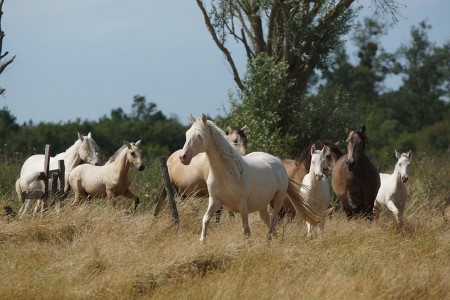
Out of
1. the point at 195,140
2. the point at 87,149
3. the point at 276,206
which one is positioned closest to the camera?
the point at 195,140

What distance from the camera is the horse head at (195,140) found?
1155 centimetres

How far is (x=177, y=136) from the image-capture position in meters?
63.8

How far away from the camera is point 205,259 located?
10.3 metres

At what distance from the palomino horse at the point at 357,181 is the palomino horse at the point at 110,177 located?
11.0 feet

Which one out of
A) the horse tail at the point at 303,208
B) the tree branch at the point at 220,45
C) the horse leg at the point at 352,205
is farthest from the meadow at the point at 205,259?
the tree branch at the point at 220,45

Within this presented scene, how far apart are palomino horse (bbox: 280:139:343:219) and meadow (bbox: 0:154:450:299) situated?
3.50 feet

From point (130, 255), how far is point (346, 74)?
6178 centimetres

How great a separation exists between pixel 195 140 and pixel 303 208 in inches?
97.6

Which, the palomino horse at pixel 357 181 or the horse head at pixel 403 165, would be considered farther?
the palomino horse at pixel 357 181

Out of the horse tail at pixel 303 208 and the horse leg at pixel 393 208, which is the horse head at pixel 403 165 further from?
the horse tail at pixel 303 208

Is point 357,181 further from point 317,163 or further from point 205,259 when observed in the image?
point 205,259

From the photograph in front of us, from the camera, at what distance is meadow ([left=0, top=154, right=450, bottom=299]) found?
946 centimetres

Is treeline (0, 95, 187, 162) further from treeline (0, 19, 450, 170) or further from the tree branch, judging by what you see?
the tree branch

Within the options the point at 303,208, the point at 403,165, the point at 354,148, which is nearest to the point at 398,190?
the point at 403,165
